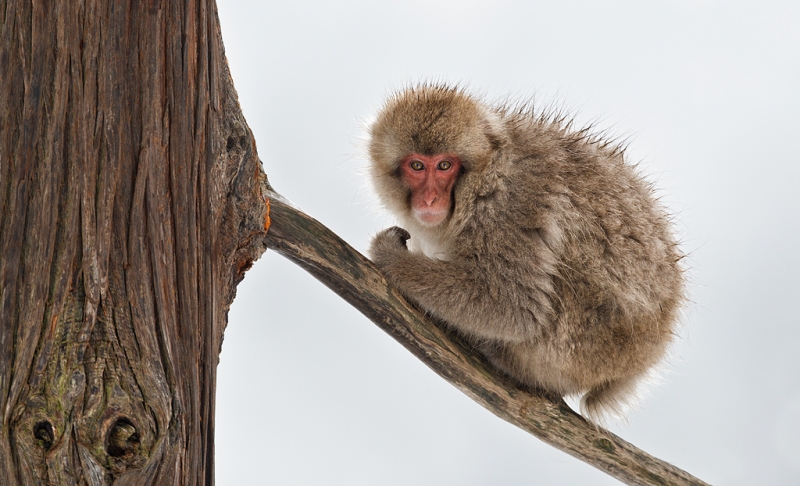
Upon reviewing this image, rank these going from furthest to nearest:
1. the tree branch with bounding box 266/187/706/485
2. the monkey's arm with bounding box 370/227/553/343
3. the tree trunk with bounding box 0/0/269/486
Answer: the monkey's arm with bounding box 370/227/553/343 → the tree branch with bounding box 266/187/706/485 → the tree trunk with bounding box 0/0/269/486

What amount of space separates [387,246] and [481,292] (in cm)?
59

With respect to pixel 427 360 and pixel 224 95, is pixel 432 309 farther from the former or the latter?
pixel 224 95

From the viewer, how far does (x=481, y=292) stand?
13.1 feet

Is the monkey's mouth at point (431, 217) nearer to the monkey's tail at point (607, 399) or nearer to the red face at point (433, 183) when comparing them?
the red face at point (433, 183)

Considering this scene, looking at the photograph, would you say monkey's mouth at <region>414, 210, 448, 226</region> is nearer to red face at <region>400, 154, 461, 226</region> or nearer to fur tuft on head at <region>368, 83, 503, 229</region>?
red face at <region>400, 154, 461, 226</region>

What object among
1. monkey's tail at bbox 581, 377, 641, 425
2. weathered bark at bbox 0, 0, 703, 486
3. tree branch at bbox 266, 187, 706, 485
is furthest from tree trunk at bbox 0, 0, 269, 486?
monkey's tail at bbox 581, 377, 641, 425

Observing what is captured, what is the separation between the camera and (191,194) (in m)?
3.04

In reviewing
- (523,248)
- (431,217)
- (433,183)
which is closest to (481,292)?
(523,248)

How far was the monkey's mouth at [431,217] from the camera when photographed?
4113 mm

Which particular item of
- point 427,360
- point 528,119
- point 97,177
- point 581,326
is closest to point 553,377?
point 581,326

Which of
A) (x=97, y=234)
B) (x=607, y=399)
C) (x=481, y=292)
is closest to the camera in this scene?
(x=97, y=234)

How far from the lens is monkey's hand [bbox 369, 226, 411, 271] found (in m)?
4.05

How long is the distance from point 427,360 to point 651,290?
4.47ft

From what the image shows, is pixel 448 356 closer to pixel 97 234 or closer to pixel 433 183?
pixel 433 183
